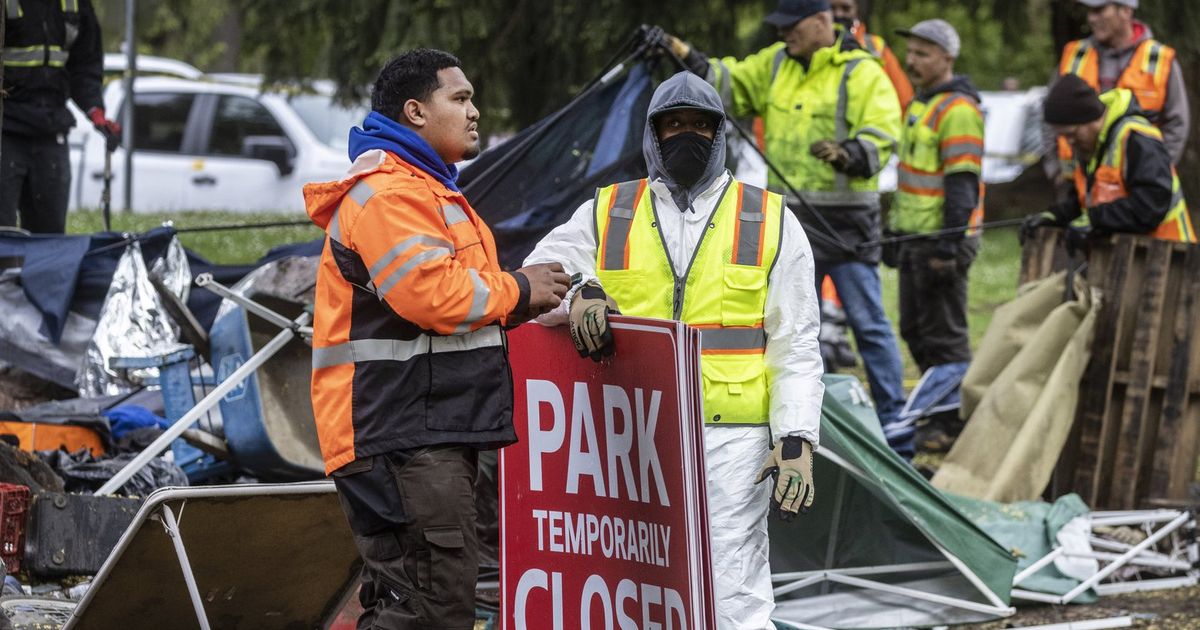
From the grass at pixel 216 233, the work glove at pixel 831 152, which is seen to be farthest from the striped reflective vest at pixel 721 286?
the grass at pixel 216 233

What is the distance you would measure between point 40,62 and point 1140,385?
569cm

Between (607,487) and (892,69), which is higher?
(892,69)

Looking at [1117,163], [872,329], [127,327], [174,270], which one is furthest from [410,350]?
[1117,163]

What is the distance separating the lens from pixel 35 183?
849 centimetres

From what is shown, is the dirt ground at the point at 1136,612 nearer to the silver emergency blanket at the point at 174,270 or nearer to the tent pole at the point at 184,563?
the tent pole at the point at 184,563

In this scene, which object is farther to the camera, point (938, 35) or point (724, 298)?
point (938, 35)

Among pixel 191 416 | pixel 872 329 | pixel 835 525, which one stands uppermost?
pixel 872 329

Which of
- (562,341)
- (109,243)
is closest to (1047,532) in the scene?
(562,341)

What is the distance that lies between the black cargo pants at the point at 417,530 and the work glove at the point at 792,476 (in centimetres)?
82

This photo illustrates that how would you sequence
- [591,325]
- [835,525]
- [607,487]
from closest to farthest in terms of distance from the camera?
[591,325] → [607,487] → [835,525]

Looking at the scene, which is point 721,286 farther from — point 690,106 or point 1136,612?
point 1136,612

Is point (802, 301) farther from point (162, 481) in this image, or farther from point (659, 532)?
point (162, 481)

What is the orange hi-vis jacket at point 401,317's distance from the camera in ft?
12.6

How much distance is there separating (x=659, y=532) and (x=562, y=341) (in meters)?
0.59
